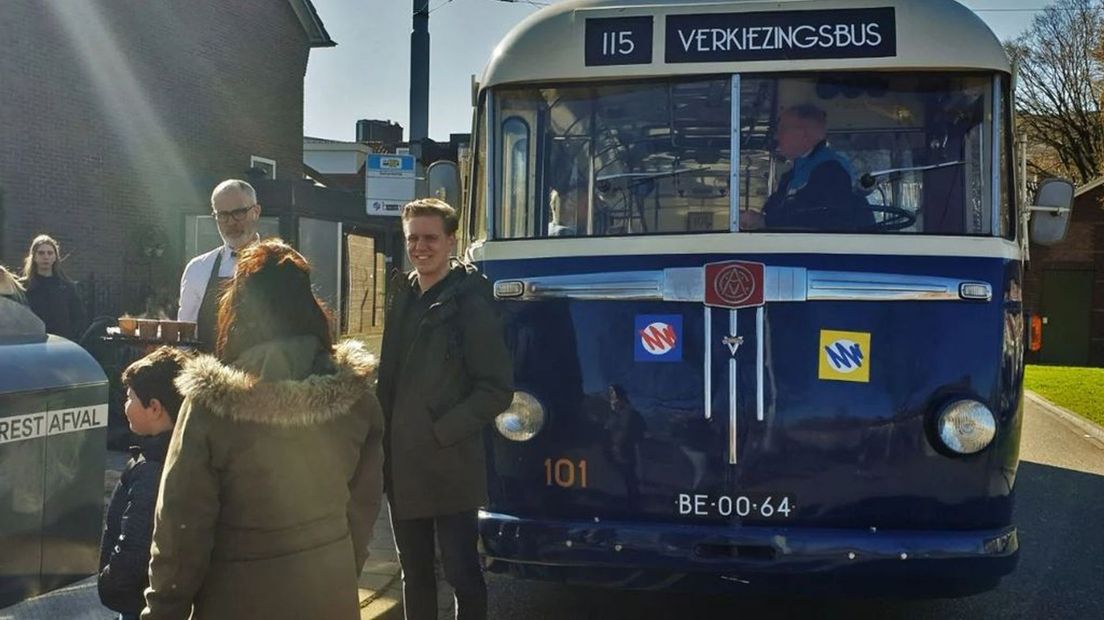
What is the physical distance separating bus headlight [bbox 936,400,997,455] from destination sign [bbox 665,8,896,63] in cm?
145

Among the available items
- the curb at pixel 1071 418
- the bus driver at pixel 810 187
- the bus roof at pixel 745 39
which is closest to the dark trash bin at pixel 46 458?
the bus roof at pixel 745 39

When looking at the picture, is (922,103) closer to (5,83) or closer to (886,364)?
(886,364)

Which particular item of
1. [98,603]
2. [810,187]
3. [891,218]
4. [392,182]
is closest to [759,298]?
[810,187]

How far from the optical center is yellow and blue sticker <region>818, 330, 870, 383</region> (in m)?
4.28

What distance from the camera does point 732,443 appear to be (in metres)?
4.30

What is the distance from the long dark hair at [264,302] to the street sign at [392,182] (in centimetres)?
651

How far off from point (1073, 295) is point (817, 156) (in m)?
32.7

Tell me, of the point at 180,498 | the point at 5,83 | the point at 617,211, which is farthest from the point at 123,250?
the point at 180,498

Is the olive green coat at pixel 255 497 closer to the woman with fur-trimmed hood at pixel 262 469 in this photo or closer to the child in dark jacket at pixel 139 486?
the woman with fur-trimmed hood at pixel 262 469

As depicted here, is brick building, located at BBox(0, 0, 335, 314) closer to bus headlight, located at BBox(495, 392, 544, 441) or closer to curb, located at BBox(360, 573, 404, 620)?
curb, located at BBox(360, 573, 404, 620)

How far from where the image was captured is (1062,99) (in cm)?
3762

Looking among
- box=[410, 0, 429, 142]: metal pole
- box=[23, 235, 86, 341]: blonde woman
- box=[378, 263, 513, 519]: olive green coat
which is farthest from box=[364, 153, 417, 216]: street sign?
box=[378, 263, 513, 519]: olive green coat

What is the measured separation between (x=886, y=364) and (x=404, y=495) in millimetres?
1903

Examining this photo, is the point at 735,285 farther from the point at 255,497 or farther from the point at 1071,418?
the point at 1071,418
